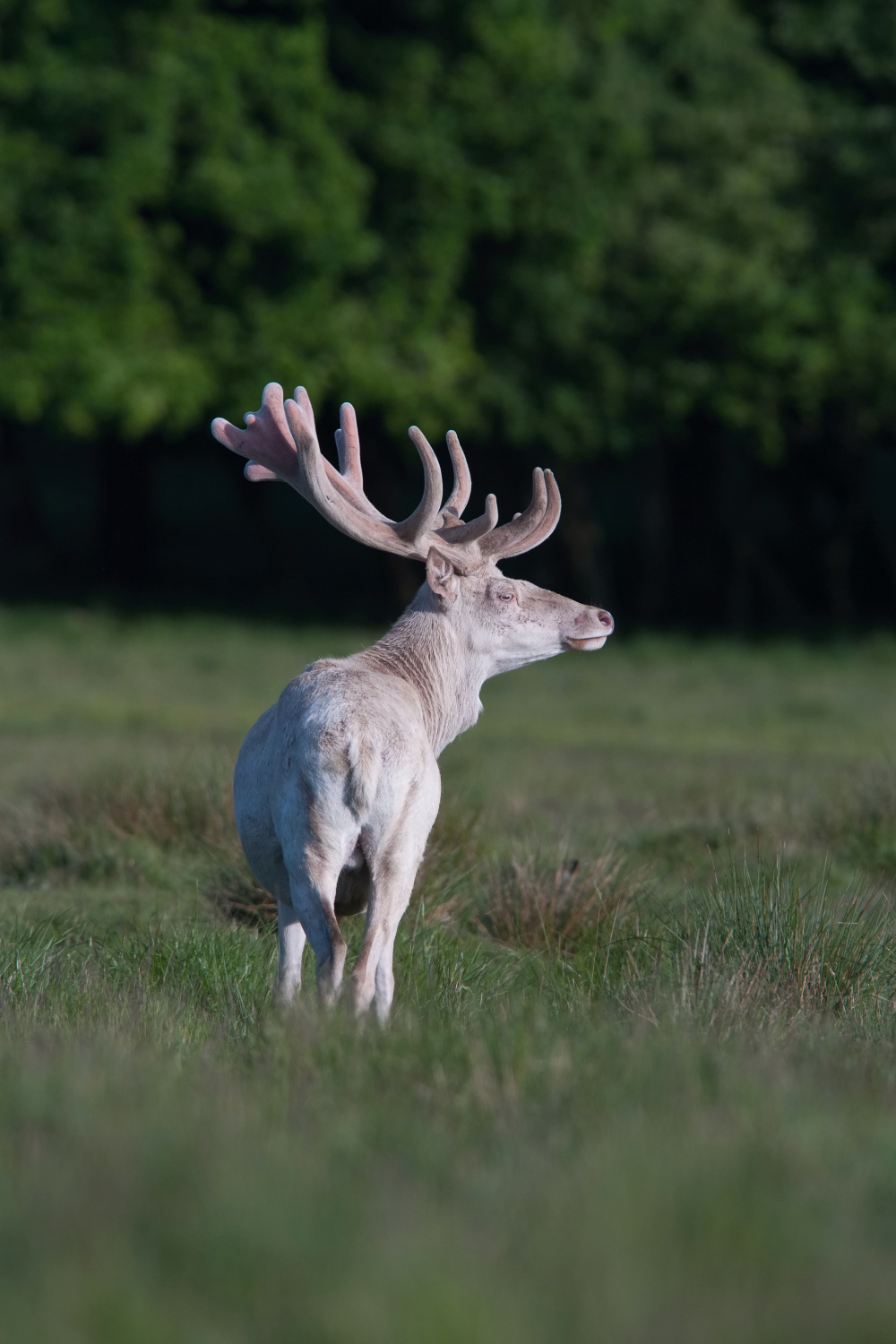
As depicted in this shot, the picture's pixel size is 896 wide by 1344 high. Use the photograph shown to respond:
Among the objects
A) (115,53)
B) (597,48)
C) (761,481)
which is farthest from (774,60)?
(115,53)

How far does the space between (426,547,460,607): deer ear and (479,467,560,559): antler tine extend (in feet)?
0.69

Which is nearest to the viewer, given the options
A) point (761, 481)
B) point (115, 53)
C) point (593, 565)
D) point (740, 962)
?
point (740, 962)

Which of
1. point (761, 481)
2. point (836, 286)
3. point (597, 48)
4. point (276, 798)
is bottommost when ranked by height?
point (276, 798)

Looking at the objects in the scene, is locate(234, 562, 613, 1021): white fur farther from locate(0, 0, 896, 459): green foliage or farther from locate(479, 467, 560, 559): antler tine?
locate(0, 0, 896, 459): green foliage

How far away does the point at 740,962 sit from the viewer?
5.66 metres

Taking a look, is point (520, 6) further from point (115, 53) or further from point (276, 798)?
point (276, 798)

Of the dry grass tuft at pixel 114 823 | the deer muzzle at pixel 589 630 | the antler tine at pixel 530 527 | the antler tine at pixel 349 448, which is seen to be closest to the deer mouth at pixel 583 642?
the deer muzzle at pixel 589 630

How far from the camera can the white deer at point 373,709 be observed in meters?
4.97

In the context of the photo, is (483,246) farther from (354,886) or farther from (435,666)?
(354,886)

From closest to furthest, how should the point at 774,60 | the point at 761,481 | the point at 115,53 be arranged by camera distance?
1. the point at 115,53
2. the point at 774,60
3. the point at 761,481

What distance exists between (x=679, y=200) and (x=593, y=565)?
5.19 metres

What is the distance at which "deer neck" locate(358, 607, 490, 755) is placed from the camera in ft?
18.9

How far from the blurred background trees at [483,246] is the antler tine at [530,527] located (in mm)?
12296

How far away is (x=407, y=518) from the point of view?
5.98m
